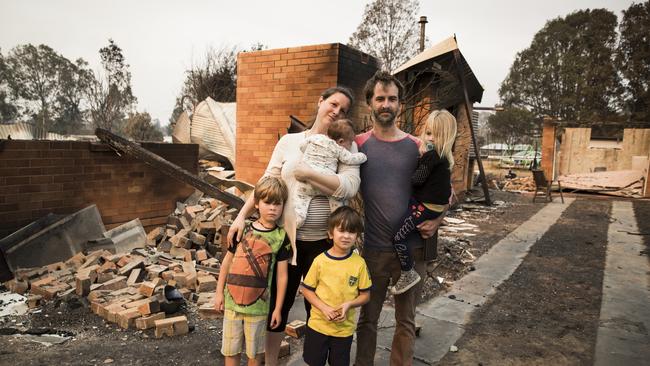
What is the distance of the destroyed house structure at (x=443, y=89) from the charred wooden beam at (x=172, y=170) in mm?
3633

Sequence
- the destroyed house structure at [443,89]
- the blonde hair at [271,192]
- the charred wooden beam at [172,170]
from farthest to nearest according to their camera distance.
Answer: the destroyed house structure at [443,89] → the charred wooden beam at [172,170] → the blonde hair at [271,192]

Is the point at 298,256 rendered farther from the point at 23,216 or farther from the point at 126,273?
the point at 23,216

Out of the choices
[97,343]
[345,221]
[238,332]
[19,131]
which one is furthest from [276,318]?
[19,131]

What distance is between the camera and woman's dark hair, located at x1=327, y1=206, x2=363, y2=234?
2.07 meters

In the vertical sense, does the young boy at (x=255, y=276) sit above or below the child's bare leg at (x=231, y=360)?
above

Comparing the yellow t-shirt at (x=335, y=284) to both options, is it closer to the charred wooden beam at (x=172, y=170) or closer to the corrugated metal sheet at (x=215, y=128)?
the charred wooden beam at (x=172, y=170)

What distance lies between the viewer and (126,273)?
4316 millimetres

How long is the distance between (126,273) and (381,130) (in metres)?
3.53

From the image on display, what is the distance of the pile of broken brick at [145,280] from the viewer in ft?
11.2

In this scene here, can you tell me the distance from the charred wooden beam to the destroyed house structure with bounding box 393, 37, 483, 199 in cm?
363

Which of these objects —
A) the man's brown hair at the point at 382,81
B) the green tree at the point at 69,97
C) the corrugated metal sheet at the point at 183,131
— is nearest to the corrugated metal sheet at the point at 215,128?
the corrugated metal sheet at the point at 183,131

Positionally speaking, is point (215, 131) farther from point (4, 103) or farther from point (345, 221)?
point (4, 103)

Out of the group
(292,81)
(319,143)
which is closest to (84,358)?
(319,143)

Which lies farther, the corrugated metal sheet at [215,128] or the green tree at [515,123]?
the green tree at [515,123]
